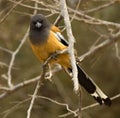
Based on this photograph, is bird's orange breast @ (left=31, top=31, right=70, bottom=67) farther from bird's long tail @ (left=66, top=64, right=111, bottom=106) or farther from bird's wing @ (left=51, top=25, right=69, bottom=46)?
bird's long tail @ (left=66, top=64, right=111, bottom=106)

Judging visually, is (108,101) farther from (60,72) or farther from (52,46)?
(60,72)

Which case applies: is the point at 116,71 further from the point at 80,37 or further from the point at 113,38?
the point at 113,38

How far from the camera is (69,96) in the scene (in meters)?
9.47

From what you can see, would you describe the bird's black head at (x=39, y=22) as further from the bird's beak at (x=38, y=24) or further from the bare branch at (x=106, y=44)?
the bare branch at (x=106, y=44)

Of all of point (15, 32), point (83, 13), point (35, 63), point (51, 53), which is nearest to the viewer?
point (51, 53)

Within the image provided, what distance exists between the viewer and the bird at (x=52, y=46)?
16.2 feet

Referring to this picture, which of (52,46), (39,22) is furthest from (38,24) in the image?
(52,46)

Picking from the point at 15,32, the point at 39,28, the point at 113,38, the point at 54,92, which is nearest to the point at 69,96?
the point at 54,92

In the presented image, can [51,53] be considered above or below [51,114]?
above

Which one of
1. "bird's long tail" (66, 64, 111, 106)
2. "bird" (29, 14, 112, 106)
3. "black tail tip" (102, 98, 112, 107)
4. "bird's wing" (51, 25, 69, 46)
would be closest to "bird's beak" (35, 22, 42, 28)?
"bird" (29, 14, 112, 106)

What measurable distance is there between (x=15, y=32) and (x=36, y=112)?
6.21ft

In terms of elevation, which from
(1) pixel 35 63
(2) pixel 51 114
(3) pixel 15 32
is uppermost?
(3) pixel 15 32

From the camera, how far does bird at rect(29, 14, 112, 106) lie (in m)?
4.93

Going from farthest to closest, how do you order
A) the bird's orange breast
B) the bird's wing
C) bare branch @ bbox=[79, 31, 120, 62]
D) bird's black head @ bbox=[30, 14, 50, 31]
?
bare branch @ bbox=[79, 31, 120, 62], bird's black head @ bbox=[30, 14, 50, 31], the bird's wing, the bird's orange breast
